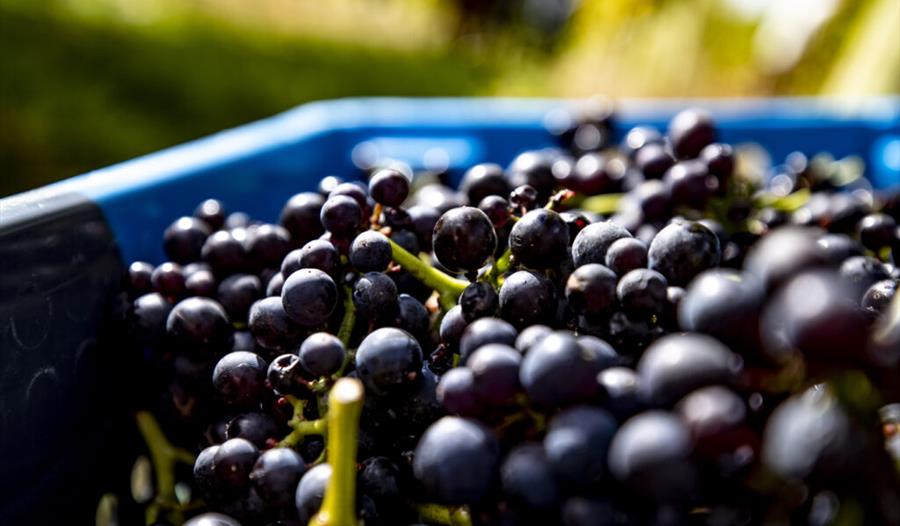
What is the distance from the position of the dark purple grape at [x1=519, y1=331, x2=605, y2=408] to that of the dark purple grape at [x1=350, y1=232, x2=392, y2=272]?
0.22 metres

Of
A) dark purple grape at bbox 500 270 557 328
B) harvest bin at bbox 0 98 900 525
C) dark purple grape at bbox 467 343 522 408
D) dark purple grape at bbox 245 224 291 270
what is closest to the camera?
dark purple grape at bbox 467 343 522 408

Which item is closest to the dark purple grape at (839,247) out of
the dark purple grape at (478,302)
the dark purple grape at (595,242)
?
the dark purple grape at (595,242)

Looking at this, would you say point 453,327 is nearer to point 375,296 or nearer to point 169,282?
point 375,296

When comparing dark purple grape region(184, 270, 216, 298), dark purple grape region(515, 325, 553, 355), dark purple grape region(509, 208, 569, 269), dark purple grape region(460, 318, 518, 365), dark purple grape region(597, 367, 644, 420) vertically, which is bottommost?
dark purple grape region(597, 367, 644, 420)

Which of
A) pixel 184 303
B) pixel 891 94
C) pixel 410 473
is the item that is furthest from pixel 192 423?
pixel 891 94

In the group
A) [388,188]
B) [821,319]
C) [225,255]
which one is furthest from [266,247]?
[821,319]

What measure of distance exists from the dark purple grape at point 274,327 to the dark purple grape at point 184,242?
219 millimetres

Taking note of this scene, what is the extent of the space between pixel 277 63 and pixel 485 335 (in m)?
3.79

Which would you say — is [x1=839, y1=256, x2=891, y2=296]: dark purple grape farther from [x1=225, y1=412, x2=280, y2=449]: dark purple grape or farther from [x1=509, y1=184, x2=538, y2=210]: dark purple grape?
[x1=225, y1=412, x2=280, y2=449]: dark purple grape

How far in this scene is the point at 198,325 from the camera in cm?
72

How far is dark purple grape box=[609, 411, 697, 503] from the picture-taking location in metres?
0.41

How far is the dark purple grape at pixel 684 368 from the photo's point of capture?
1.41ft

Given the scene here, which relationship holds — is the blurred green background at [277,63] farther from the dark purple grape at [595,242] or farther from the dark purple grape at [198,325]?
the dark purple grape at [198,325]

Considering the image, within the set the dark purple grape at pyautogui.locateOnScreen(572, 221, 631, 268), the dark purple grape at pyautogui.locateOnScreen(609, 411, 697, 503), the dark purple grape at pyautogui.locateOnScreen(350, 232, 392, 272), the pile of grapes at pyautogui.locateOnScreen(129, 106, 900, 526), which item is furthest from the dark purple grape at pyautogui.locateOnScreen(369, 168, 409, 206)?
the dark purple grape at pyautogui.locateOnScreen(609, 411, 697, 503)
